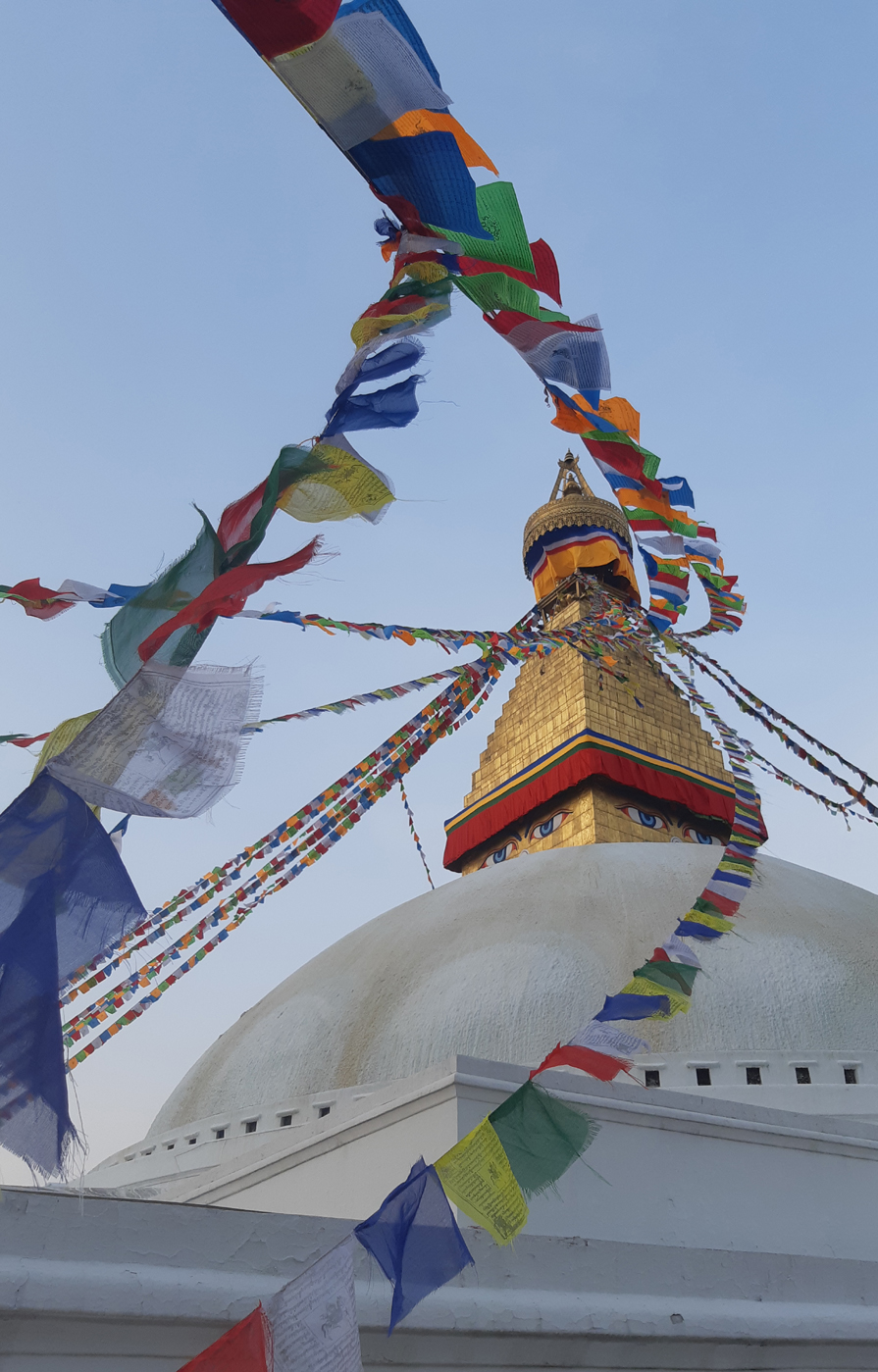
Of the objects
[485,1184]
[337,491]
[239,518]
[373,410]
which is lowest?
[485,1184]

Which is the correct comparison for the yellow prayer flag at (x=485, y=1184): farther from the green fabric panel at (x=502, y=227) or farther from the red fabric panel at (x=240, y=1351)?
the green fabric panel at (x=502, y=227)

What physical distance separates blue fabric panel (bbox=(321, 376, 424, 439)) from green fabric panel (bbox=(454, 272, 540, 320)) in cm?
72

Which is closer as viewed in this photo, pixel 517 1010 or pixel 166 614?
pixel 166 614

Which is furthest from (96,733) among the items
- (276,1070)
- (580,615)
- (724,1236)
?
(580,615)


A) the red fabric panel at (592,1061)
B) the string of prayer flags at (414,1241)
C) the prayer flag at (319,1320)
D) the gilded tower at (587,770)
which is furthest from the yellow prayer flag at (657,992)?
the gilded tower at (587,770)

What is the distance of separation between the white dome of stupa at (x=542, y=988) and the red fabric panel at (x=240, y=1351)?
3.03 m

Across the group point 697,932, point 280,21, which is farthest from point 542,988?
point 280,21

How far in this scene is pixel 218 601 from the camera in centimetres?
208

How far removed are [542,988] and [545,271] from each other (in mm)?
3451

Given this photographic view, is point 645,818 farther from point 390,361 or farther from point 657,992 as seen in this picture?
point 390,361

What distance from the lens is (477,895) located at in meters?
6.53

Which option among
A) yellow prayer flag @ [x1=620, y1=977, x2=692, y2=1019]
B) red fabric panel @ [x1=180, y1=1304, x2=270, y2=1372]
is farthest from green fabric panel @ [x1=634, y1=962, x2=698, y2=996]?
red fabric panel @ [x1=180, y1=1304, x2=270, y2=1372]

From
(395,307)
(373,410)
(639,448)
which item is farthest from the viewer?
(639,448)

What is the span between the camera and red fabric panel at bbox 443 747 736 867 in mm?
9648
